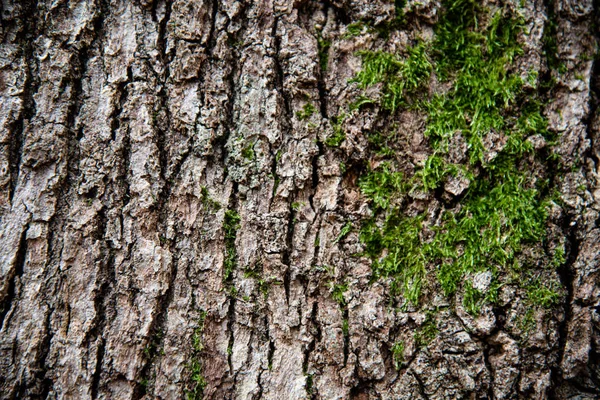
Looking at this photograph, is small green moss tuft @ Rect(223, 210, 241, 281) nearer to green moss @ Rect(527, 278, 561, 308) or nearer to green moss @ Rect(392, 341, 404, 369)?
Answer: green moss @ Rect(392, 341, 404, 369)

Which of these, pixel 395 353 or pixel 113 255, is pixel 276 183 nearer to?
pixel 113 255

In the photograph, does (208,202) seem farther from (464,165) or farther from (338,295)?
(464,165)

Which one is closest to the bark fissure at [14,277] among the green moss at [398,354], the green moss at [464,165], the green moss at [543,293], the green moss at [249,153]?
the green moss at [249,153]

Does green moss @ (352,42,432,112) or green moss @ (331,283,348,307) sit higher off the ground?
green moss @ (352,42,432,112)

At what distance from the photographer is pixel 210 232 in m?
1.50

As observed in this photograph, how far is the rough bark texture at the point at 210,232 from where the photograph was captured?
4.70 feet

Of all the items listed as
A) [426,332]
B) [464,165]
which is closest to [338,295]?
[426,332]

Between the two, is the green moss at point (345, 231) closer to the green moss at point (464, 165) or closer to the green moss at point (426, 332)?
the green moss at point (464, 165)

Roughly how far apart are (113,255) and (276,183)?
701 millimetres

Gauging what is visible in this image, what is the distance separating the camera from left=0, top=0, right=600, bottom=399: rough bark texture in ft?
4.70

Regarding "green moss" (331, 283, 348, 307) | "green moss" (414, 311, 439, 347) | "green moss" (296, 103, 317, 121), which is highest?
"green moss" (296, 103, 317, 121)

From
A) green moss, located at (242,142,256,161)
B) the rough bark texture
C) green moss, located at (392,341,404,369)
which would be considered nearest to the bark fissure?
the rough bark texture

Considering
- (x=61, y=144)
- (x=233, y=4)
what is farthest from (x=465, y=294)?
(x=61, y=144)

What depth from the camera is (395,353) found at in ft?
4.90
